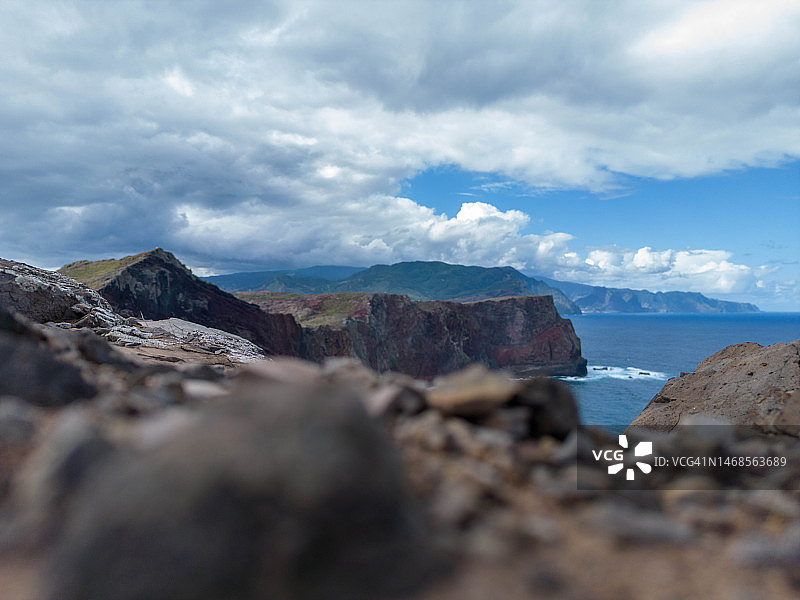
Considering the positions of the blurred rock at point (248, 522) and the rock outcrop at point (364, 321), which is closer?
the blurred rock at point (248, 522)

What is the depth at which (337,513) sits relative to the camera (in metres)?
2.80

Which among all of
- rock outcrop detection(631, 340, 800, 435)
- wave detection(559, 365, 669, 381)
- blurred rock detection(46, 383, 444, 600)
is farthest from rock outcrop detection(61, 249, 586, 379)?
blurred rock detection(46, 383, 444, 600)

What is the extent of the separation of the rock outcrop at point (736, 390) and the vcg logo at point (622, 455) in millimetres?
6499

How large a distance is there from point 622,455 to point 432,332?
95.9m

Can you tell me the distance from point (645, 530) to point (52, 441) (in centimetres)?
451

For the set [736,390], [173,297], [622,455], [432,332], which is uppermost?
[173,297]

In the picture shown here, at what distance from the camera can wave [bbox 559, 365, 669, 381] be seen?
9781 centimetres

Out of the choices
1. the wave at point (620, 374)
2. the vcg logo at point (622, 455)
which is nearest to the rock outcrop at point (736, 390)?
the vcg logo at point (622, 455)

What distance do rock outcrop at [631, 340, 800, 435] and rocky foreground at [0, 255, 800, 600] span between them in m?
8.14

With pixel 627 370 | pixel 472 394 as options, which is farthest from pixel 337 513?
pixel 627 370

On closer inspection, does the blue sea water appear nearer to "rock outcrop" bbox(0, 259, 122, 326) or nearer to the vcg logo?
"rock outcrop" bbox(0, 259, 122, 326)

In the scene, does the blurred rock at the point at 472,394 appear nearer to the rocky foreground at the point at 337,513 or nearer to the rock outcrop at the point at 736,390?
the rocky foreground at the point at 337,513

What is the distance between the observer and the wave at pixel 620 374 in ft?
321

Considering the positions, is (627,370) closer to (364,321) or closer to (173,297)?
(364,321)
